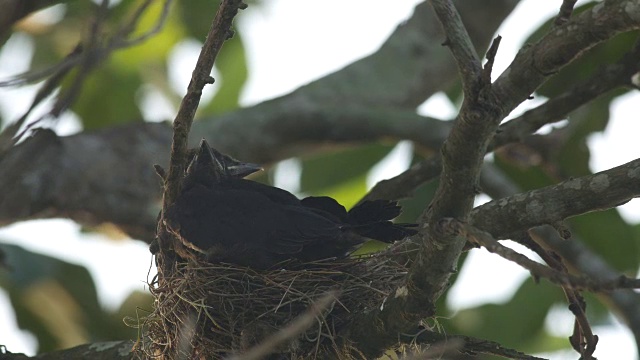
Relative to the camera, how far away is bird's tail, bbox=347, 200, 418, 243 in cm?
436

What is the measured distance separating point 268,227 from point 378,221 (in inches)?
20.6

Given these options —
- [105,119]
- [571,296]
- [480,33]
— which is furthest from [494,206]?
[105,119]

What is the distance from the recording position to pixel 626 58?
489 cm

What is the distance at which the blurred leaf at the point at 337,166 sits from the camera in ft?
25.6

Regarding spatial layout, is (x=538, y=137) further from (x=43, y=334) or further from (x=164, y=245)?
(x=43, y=334)

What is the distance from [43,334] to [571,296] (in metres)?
4.85

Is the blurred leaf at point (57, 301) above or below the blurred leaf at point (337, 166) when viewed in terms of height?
below

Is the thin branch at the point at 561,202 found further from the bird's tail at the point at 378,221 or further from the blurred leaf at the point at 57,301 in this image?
the blurred leaf at the point at 57,301

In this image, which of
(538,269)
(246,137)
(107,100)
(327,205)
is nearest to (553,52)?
(538,269)

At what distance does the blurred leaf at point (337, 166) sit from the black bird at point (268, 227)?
288cm

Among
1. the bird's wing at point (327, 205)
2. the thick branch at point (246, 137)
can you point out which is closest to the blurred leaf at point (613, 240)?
the thick branch at point (246, 137)

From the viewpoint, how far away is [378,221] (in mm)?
4473

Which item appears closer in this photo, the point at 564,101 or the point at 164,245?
the point at 164,245

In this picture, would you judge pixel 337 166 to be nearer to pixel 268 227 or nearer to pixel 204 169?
pixel 204 169
